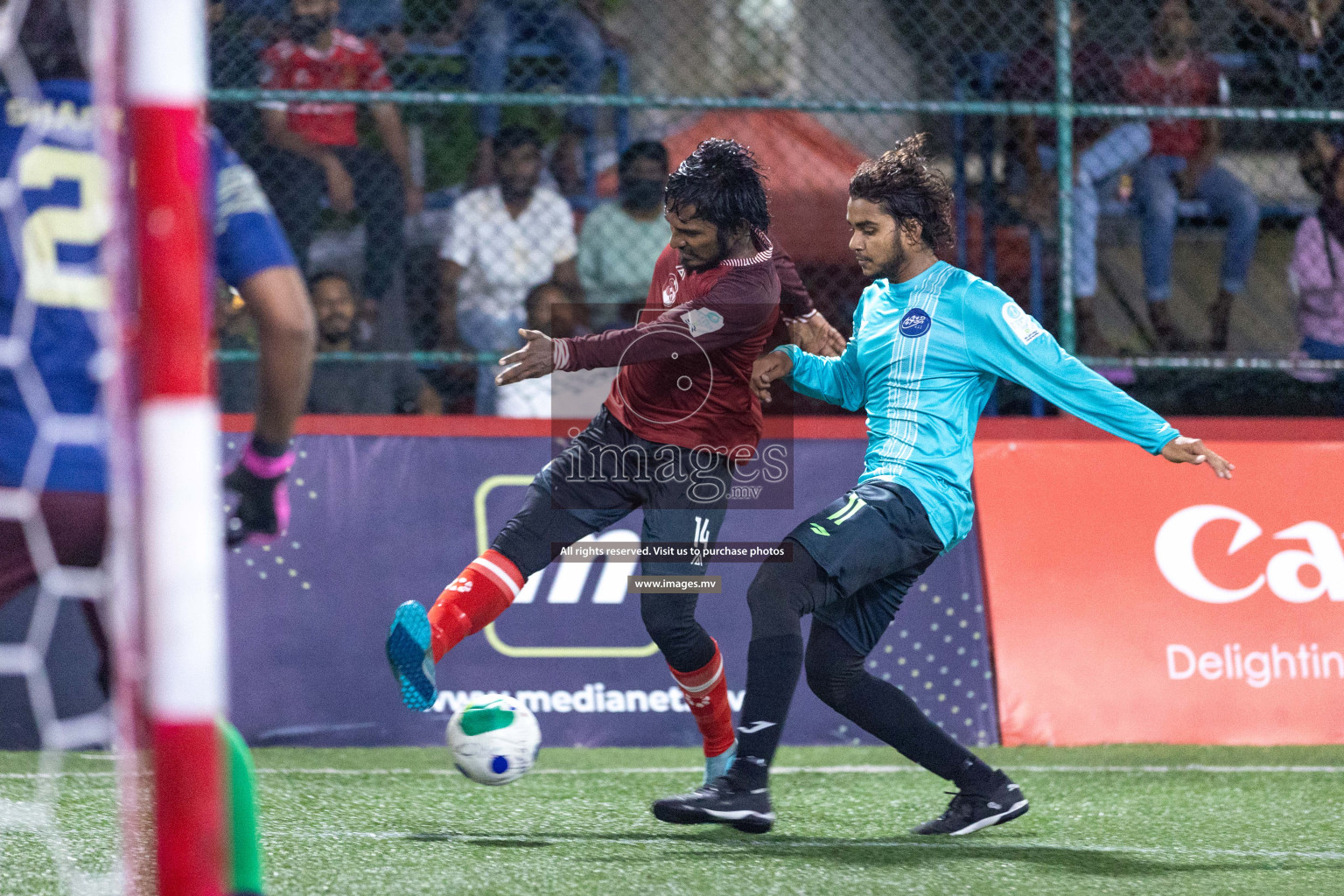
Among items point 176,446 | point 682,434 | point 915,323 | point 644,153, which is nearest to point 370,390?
point 644,153

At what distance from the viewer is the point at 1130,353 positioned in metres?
7.25

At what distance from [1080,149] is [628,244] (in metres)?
2.38

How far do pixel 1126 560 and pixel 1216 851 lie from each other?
2.13m

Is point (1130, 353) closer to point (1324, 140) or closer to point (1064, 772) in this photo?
point (1324, 140)

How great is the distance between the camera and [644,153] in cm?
753

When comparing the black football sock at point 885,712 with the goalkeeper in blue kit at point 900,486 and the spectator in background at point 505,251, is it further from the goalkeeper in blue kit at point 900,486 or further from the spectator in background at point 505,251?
the spectator in background at point 505,251

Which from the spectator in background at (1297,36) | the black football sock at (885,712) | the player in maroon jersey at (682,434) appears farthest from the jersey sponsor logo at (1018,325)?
the spectator in background at (1297,36)

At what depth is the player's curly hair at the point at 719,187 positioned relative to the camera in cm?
441

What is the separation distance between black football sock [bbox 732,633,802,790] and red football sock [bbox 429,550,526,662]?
2.45 ft

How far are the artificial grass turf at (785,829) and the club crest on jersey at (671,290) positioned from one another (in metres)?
1.51

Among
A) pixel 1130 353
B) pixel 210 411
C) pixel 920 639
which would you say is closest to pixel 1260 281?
pixel 1130 353

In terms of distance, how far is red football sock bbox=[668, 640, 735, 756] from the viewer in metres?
4.53

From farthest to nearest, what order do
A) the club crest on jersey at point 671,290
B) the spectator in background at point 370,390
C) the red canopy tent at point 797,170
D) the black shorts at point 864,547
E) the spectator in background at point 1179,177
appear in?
the red canopy tent at point 797,170 < the spectator in background at point 1179,177 < the spectator in background at point 370,390 < the club crest on jersey at point 671,290 < the black shorts at point 864,547

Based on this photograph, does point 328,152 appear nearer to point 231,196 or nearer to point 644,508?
point 644,508
